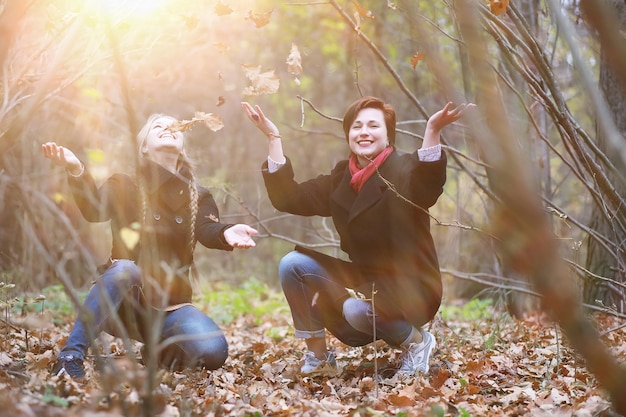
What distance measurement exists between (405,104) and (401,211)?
705 centimetres

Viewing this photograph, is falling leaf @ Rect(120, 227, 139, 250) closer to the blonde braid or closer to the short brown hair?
the blonde braid

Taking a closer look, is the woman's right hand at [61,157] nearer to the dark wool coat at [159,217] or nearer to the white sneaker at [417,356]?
the dark wool coat at [159,217]

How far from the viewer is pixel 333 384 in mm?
3307

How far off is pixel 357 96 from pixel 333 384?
268 inches

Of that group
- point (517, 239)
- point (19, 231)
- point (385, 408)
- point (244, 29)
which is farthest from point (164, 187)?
point (244, 29)

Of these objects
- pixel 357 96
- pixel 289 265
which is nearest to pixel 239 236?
pixel 289 265

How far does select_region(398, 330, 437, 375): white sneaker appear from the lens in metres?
3.35

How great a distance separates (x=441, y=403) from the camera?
260cm

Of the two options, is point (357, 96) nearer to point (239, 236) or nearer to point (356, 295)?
point (356, 295)

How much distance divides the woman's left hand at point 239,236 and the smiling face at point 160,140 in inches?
27.3

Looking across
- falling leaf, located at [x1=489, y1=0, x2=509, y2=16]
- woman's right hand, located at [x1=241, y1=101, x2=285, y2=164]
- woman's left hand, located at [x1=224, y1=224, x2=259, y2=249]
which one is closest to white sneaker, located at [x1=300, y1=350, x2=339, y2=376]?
woman's left hand, located at [x1=224, y1=224, x2=259, y2=249]

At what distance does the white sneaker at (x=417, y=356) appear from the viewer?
3.35 metres

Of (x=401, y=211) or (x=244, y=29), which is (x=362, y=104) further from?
(x=244, y=29)

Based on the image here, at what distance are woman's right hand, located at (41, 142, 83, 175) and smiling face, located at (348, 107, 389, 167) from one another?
156cm
